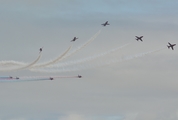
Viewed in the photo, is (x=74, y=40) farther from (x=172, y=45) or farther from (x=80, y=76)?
(x=172, y=45)

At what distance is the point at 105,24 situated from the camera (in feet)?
523

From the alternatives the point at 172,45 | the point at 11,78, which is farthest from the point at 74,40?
the point at 172,45

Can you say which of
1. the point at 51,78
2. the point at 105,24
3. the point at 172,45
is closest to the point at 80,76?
the point at 51,78

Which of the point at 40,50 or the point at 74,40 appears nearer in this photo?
the point at 40,50

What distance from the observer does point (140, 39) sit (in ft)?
558

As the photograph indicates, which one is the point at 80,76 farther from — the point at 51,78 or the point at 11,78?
the point at 11,78

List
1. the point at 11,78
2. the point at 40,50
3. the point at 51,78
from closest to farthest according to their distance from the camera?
the point at 40,50, the point at 11,78, the point at 51,78

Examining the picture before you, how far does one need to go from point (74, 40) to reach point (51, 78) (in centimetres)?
1997

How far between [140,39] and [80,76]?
29.4 metres

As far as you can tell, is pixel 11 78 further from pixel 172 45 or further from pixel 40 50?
pixel 172 45

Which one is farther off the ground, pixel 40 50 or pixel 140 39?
pixel 140 39

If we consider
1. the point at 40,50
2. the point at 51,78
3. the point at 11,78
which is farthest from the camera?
the point at 51,78

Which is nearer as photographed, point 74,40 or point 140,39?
point 74,40

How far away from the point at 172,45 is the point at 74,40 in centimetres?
4233
